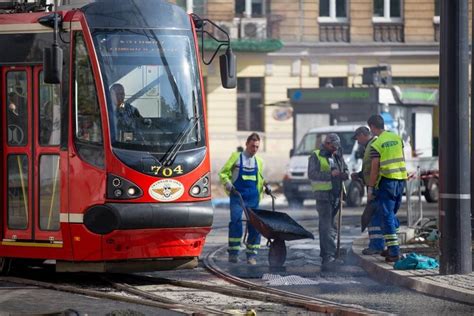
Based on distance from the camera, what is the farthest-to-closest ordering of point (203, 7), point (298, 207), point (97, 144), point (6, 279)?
point (203, 7) < point (298, 207) < point (6, 279) < point (97, 144)

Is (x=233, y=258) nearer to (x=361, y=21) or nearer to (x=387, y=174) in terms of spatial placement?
(x=387, y=174)

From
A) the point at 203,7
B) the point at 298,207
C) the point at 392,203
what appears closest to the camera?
the point at 392,203

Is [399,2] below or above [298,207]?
above

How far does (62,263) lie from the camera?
14.3m

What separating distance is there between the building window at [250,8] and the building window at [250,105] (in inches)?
89.5

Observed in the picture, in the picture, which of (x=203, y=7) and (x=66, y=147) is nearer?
(x=66, y=147)

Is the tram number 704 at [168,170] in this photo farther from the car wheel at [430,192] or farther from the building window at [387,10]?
the building window at [387,10]

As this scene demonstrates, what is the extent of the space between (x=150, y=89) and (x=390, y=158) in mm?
3534

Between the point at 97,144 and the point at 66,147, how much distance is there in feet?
1.48

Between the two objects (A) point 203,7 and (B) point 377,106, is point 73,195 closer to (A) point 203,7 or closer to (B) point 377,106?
(B) point 377,106

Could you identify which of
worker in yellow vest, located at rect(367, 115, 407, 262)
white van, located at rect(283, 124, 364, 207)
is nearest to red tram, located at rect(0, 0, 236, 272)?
worker in yellow vest, located at rect(367, 115, 407, 262)

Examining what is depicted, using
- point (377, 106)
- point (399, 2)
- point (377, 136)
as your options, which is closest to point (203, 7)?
point (399, 2)

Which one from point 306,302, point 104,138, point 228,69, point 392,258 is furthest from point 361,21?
point 306,302

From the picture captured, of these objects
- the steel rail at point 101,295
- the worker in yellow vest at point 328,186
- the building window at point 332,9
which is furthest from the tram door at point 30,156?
the building window at point 332,9
